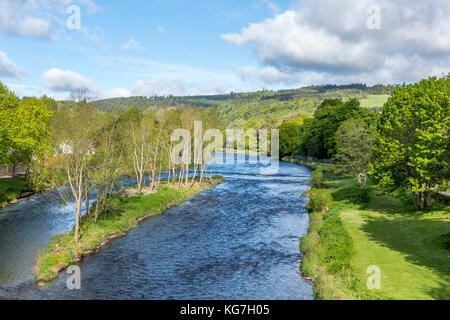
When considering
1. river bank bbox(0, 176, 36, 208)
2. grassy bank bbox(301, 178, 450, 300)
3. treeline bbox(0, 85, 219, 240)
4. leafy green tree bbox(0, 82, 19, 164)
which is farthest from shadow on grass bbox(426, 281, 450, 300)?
river bank bbox(0, 176, 36, 208)

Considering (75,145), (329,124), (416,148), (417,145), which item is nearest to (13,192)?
(75,145)

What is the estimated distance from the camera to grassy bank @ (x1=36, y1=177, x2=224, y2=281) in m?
28.4

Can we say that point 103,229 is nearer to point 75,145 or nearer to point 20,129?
point 75,145

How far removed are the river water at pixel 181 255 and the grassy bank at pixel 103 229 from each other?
3.40 ft

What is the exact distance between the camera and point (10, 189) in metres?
56.4

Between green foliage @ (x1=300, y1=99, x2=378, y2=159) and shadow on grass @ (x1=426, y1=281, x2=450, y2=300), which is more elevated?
green foliage @ (x1=300, y1=99, x2=378, y2=159)

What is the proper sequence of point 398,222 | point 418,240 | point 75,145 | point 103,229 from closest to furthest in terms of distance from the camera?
point 418,240, point 75,145, point 398,222, point 103,229

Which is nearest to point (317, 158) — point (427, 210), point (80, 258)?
point (427, 210)

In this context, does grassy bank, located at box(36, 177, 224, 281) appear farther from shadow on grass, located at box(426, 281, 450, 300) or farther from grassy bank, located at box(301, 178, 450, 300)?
shadow on grass, located at box(426, 281, 450, 300)

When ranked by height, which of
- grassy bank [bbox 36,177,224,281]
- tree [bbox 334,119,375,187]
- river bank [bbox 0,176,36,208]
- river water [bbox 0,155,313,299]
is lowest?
river water [bbox 0,155,313,299]

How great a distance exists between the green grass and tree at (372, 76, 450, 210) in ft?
167

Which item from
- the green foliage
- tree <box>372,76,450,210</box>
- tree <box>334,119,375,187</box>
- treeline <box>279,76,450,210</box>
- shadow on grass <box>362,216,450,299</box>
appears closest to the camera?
shadow on grass <box>362,216,450,299</box>

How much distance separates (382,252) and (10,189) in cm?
5495

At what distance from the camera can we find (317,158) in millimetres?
124500
